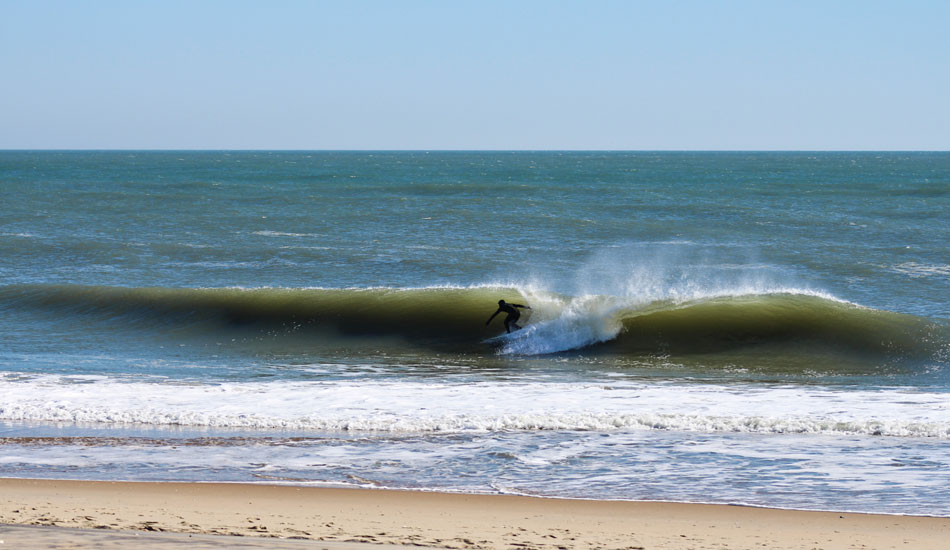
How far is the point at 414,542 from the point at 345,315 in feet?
43.2

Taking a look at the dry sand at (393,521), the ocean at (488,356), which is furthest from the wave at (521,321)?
the dry sand at (393,521)

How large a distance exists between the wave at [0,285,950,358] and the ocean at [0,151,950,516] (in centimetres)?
7

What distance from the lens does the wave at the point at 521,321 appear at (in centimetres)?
1712

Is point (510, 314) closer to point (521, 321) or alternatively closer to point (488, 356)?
point (521, 321)

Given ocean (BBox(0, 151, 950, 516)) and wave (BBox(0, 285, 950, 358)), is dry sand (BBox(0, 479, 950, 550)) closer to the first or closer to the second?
ocean (BBox(0, 151, 950, 516))

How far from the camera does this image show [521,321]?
1831 centimetres

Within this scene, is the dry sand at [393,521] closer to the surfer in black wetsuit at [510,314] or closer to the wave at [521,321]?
the wave at [521,321]

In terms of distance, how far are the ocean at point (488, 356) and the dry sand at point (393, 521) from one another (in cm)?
38

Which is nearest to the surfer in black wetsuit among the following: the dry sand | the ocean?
the ocean

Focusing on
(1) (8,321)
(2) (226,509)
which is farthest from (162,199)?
(2) (226,509)

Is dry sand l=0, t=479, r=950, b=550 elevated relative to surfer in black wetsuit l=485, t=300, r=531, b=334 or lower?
lower

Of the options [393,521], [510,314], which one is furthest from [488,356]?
[393,521]

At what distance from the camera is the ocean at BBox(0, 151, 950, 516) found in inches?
346

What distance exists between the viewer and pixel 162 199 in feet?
159
